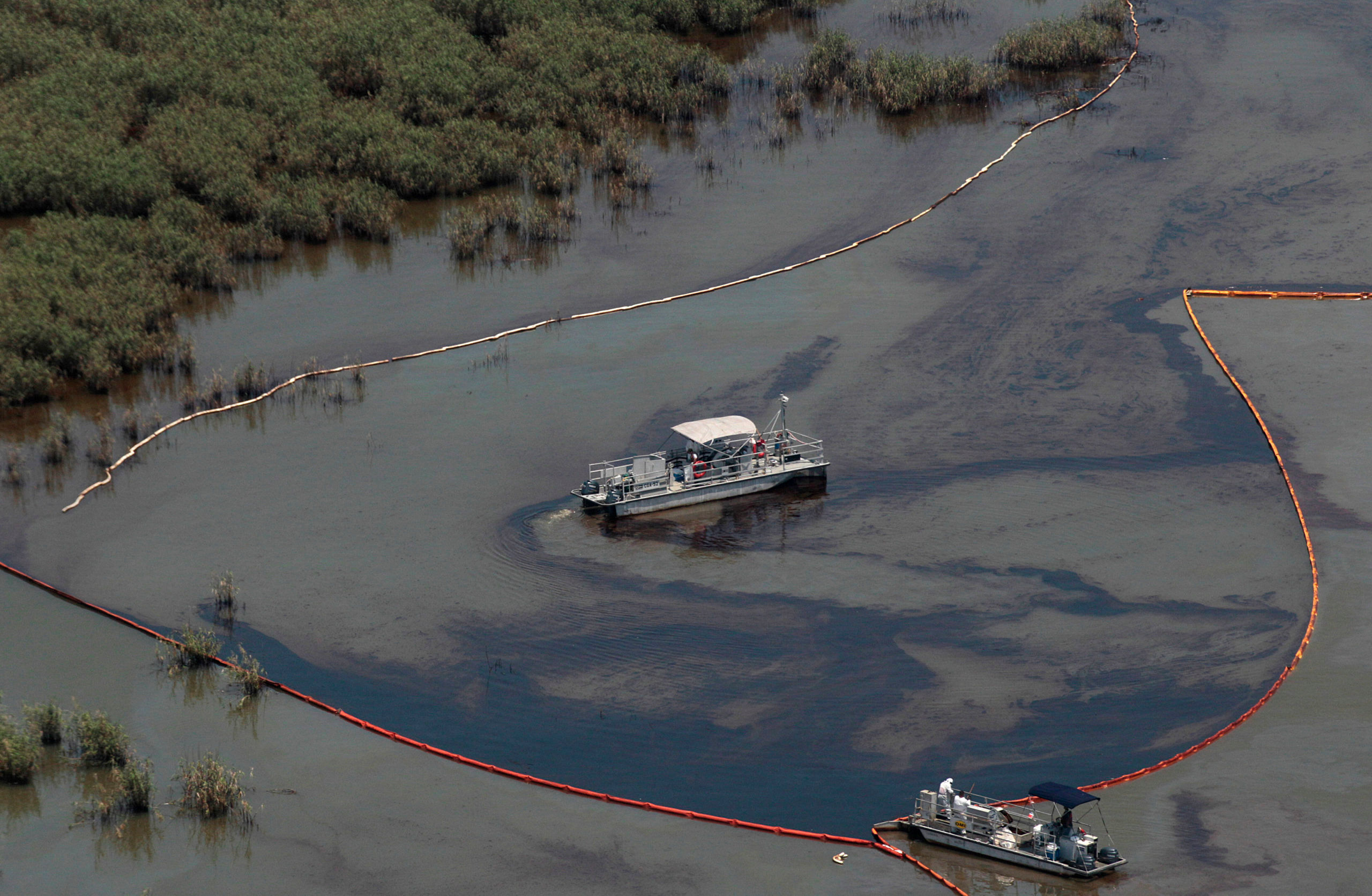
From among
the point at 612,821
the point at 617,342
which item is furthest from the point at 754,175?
the point at 612,821

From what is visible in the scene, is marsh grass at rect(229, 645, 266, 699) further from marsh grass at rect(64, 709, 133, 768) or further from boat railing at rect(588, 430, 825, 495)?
boat railing at rect(588, 430, 825, 495)

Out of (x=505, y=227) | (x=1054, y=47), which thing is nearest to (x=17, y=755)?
(x=505, y=227)

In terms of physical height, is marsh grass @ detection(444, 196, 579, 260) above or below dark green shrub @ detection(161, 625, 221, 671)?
above

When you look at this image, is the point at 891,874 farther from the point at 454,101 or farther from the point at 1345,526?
the point at 454,101

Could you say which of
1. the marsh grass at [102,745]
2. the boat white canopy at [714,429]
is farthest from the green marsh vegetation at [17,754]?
the boat white canopy at [714,429]

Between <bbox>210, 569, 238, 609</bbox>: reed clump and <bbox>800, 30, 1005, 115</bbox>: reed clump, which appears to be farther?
<bbox>800, 30, 1005, 115</bbox>: reed clump

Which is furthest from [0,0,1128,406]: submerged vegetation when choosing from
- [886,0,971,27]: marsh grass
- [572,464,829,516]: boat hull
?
[572,464,829,516]: boat hull
